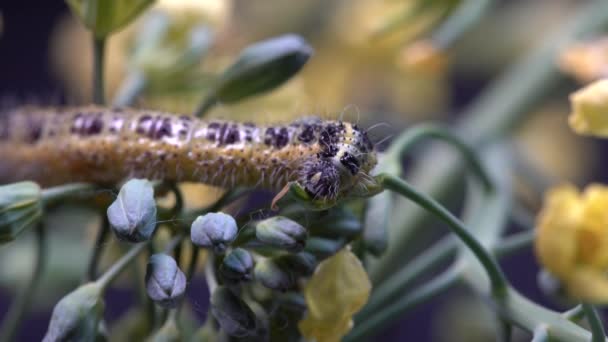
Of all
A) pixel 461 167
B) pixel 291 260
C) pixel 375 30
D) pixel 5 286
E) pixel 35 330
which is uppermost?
pixel 375 30

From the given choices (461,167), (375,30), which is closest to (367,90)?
(461,167)

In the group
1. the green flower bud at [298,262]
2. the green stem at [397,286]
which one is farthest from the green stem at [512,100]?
the green flower bud at [298,262]

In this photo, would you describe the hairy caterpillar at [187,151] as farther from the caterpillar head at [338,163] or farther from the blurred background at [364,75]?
the blurred background at [364,75]

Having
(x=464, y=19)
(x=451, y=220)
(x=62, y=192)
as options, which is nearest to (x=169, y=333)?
(x=62, y=192)

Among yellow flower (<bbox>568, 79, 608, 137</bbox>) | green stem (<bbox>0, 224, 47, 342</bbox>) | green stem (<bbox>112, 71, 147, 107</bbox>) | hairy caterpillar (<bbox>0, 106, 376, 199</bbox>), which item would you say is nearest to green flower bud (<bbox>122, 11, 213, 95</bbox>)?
green stem (<bbox>112, 71, 147, 107</bbox>)

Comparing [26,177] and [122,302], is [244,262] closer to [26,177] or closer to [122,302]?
[26,177]

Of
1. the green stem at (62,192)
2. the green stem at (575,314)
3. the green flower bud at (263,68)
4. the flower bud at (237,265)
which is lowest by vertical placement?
the green stem at (575,314)
